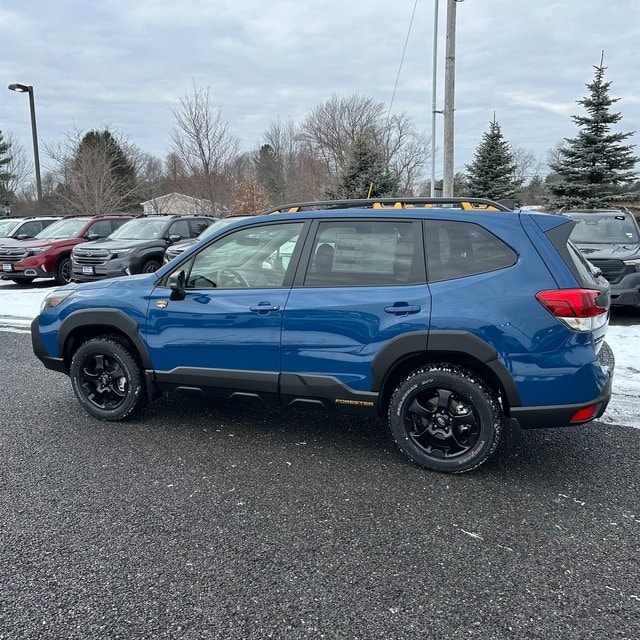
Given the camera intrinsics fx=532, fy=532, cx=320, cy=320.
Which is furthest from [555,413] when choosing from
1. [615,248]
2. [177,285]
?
[615,248]

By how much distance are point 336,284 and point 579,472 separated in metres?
2.04

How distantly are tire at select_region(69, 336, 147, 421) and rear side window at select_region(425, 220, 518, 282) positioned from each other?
8.16 ft

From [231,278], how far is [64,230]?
38.1ft

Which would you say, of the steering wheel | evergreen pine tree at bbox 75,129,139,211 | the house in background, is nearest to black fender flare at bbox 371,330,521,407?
the steering wheel

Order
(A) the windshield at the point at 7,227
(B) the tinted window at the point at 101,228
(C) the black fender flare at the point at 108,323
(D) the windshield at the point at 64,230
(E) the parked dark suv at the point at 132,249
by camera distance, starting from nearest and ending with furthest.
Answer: (C) the black fender flare at the point at 108,323 → (E) the parked dark suv at the point at 132,249 → (D) the windshield at the point at 64,230 → (B) the tinted window at the point at 101,228 → (A) the windshield at the point at 7,227

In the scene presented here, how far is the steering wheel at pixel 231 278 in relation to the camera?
3967 mm

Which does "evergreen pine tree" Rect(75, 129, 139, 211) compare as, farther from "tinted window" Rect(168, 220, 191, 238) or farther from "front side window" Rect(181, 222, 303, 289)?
"front side window" Rect(181, 222, 303, 289)

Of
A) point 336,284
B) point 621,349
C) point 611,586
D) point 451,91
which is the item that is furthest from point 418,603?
point 451,91

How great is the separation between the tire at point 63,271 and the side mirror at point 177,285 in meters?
9.88

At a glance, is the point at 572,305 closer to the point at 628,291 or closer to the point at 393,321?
the point at 393,321

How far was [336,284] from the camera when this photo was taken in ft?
11.9

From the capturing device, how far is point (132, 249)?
11336 mm

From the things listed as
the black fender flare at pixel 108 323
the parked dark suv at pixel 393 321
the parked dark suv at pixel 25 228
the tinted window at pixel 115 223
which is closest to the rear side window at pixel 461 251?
the parked dark suv at pixel 393 321

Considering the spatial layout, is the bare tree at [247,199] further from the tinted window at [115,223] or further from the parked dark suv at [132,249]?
the parked dark suv at [132,249]
